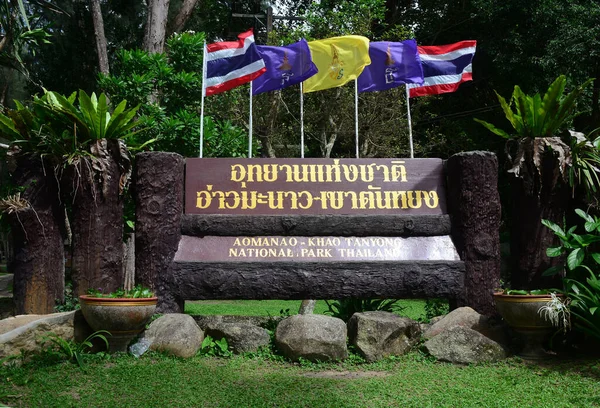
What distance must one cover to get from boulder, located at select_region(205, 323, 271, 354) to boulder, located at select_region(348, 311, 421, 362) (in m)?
1.03

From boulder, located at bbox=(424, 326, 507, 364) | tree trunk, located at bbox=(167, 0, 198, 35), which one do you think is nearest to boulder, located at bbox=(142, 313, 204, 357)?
boulder, located at bbox=(424, 326, 507, 364)

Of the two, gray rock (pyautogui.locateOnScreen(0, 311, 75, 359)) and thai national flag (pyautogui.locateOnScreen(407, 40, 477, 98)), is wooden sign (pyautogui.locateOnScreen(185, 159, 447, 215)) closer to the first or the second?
gray rock (pyautogui.locateOnScreen(0, 311, 75, 359))

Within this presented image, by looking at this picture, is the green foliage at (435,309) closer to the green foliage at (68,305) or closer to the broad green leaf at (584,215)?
the broad green leaf at (584,215)

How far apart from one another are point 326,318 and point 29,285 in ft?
11.8

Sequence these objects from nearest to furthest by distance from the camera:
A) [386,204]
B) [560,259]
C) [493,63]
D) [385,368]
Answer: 1. [385,368]
2. [560,259]
3. [386,204]
4. [493,63]

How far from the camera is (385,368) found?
623 cm

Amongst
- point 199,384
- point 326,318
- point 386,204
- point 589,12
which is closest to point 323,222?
point 386,204

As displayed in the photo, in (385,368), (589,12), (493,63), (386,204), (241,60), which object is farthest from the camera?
(493,63)

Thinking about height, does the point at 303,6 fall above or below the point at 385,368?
above

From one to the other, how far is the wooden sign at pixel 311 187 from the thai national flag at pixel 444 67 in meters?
2.96

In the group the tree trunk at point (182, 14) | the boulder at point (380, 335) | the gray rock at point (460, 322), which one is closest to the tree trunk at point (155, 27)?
the tree trunk at point (182, 14)

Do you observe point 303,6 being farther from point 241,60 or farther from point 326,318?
point 326,318

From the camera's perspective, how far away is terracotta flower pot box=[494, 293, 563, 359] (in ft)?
20.4

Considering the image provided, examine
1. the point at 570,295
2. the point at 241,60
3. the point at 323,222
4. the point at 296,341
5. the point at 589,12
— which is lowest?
the point at 296,341
